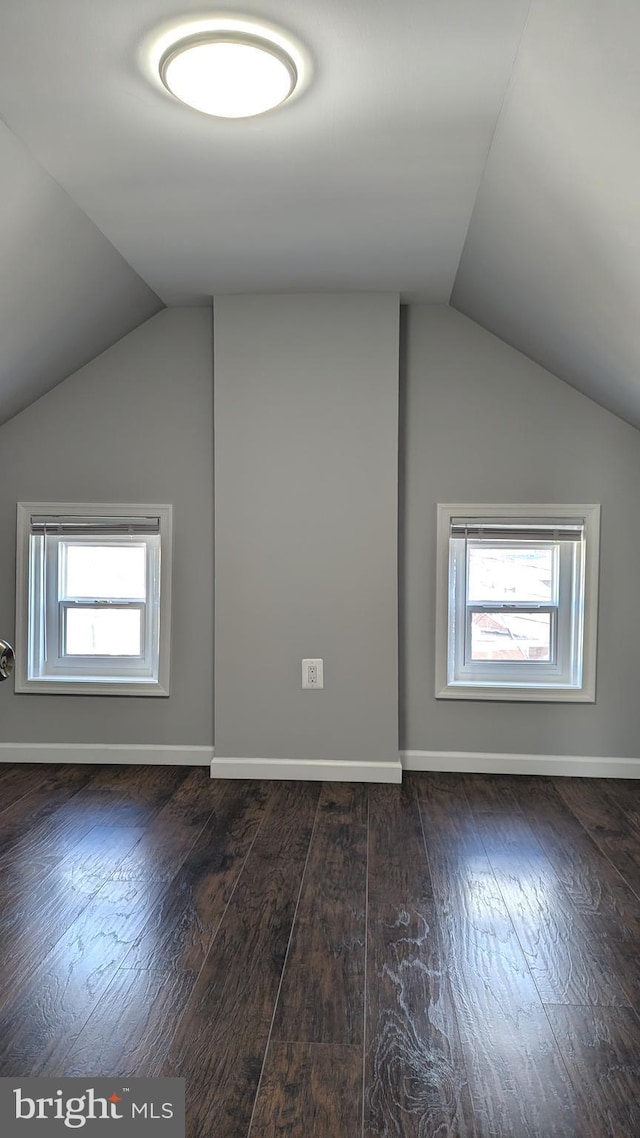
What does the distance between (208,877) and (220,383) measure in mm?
2202

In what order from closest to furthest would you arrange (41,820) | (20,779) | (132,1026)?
(132,1026), (41,820), (20,779)

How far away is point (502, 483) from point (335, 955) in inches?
95.6

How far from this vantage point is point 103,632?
427 cm

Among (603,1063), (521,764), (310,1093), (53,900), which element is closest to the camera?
(310,1093)

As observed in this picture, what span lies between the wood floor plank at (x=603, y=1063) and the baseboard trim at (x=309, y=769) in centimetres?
187

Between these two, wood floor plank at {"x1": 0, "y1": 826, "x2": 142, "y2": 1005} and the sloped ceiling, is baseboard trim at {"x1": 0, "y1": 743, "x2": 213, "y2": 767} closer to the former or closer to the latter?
wood floor plank at {"x1": 0, "y1": 826, "x2": 142, "y2": 1005}

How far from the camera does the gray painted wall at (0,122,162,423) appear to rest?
2.63m

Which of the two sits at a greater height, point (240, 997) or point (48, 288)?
point (48, 288)

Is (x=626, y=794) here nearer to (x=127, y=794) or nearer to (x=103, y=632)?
(x=127, y=794)

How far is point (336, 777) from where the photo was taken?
12.9 ft

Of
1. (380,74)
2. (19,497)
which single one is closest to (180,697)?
(19,497)

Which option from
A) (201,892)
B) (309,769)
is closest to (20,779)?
(309,769)

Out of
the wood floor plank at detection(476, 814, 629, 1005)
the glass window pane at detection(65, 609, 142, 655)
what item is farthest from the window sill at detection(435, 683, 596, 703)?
the glass window pane at detection(65, 609, 142, 655)

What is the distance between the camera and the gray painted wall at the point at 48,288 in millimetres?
2631
